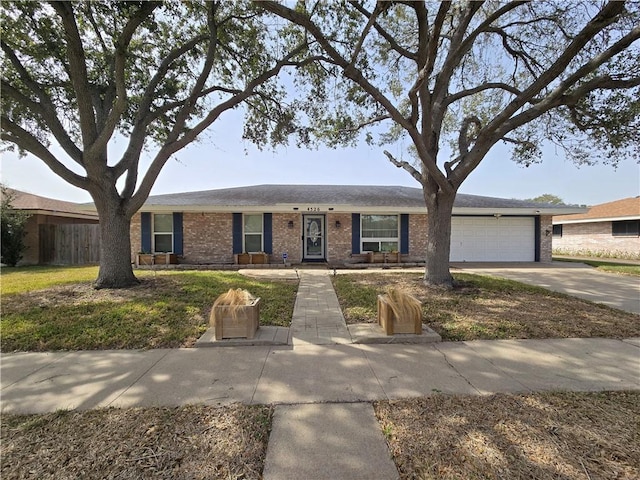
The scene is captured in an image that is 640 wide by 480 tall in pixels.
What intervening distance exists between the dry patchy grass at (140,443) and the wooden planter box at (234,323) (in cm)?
156

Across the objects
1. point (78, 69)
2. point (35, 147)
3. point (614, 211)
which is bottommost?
point (614, 211)

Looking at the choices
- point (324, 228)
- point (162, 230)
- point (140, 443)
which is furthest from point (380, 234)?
point (140, 443)

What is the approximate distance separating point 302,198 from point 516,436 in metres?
11.7

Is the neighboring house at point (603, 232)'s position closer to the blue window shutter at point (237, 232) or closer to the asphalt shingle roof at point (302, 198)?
the asphalt shingle roof at point (302, 198)

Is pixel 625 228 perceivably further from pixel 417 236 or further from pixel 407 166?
pixel 407 166

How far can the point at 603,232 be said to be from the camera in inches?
734

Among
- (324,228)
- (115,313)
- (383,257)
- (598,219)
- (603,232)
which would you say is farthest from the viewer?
(603,232)

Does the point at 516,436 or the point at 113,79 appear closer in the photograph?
the point at 516,436

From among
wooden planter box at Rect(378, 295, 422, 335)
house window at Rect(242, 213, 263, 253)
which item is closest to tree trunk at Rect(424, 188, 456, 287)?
wooden planter box at Rect(378, 295, 422, 335)

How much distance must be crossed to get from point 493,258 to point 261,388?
14201mm

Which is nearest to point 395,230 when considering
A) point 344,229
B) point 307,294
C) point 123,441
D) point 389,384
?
point 344,229

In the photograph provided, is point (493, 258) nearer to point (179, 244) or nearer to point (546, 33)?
point (546, 33)

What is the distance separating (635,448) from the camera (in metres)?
2.01

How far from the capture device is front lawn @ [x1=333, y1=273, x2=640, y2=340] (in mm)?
4402
